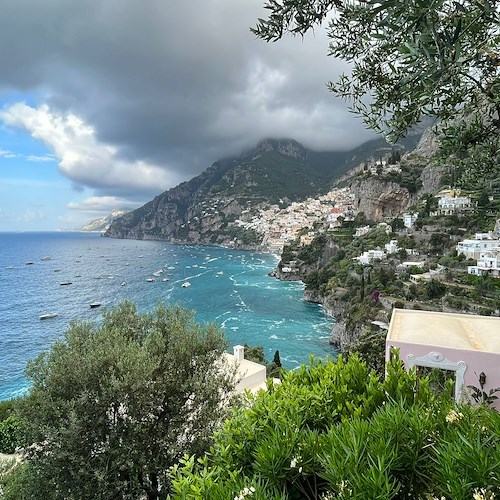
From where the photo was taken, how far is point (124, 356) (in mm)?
5754

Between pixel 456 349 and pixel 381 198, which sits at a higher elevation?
pixel 381 198

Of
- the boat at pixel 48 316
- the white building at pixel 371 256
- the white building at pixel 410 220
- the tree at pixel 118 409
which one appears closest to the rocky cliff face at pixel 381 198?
the white building at pixel 410 220

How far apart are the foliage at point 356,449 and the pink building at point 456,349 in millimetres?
2528

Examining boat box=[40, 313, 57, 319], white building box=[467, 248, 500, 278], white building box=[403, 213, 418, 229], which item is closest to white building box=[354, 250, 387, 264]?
white building box=[403, 213, 418, 229]

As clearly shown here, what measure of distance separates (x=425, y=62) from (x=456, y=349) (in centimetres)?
563

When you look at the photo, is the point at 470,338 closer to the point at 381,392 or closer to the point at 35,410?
the point at 381,392

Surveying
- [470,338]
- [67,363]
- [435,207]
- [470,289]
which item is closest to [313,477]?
[67,363]

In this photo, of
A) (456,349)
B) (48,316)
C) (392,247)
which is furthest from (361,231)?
(456,349)

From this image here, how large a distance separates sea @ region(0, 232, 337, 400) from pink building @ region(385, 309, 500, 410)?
1248 centimetres

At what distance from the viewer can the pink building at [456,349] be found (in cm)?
564

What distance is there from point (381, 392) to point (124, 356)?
459cm

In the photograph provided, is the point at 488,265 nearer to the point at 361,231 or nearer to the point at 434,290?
the point at 434,290

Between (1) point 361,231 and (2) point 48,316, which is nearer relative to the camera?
(2) point 48,316

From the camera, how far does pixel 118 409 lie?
5.76m
